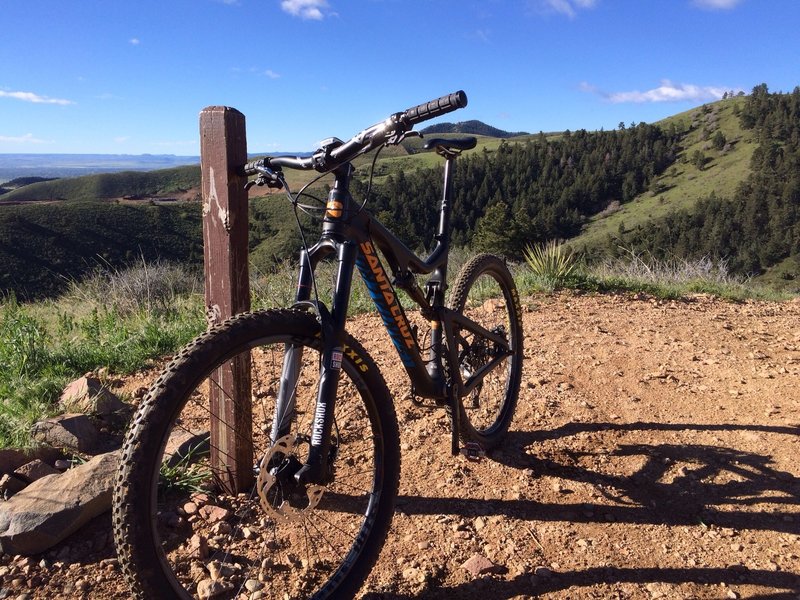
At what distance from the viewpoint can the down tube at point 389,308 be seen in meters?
2.01

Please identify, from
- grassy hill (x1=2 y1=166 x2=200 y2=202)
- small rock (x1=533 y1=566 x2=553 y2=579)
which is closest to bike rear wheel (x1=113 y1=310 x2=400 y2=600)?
small rock (x1=533 y1=566 x2=553 y2=579)

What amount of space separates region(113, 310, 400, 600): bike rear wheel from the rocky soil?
0.22 meters

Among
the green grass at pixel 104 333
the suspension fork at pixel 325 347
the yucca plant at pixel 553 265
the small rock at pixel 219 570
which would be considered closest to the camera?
the suspension fork at pixel 325 347

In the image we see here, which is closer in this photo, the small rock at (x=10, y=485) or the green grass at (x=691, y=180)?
the small rock at (x=10, y=485)

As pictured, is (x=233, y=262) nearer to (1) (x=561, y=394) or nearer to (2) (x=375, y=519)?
(2) (x=375, y=519)

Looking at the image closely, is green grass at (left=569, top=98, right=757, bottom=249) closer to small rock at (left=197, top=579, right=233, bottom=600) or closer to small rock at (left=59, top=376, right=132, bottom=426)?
Result: small rock at (left=59, top=376, right=132, bottom=426)

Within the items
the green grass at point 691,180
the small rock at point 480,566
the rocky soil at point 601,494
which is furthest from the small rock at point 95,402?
the green grass at point 691,180

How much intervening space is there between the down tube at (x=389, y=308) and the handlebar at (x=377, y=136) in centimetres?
33

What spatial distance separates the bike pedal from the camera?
9.56ft

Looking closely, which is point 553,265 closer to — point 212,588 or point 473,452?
point 473,452

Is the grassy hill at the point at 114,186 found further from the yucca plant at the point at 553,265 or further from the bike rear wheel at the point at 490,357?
the bike rear wheel at the point at 490,357

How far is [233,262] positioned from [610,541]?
6.43 feet

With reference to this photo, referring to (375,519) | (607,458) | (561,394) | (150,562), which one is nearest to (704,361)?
(561,394)

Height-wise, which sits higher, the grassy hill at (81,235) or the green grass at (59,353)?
the green grass at (59,353)
